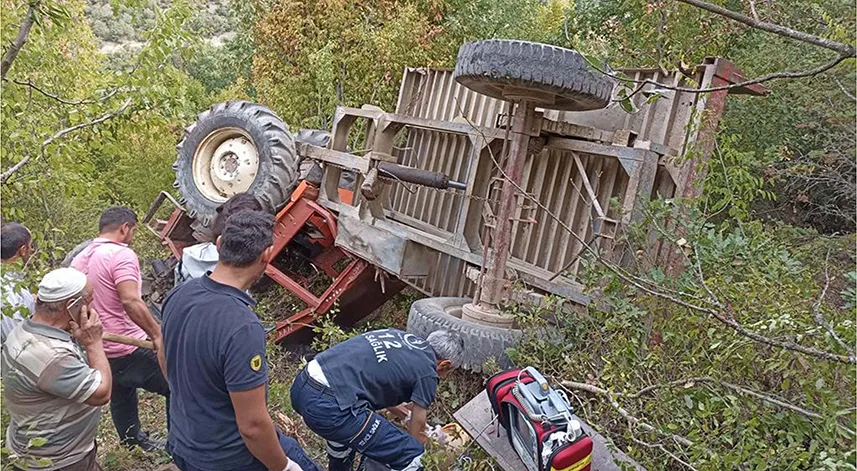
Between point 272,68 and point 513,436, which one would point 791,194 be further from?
point 272,68

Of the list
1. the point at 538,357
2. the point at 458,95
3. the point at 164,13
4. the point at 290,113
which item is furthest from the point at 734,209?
the point at 290,113

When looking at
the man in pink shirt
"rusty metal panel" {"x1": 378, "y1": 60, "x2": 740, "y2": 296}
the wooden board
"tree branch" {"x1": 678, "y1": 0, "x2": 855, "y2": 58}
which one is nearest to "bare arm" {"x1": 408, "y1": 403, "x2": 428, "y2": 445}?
the wooden board

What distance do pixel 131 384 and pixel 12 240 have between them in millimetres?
1114

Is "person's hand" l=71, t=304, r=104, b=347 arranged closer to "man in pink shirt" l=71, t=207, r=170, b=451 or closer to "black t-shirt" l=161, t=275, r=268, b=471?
"black t-shirt" l=161, t=275, r=268, b=471

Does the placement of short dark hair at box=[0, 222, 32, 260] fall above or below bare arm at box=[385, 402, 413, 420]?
above

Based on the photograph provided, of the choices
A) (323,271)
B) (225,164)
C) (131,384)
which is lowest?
(131,384)

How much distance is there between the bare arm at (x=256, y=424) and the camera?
2213 millimetres

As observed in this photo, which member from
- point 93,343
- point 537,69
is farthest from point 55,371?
point 537,69

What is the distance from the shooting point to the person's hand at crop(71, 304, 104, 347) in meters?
2.64

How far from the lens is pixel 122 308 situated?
3699mm

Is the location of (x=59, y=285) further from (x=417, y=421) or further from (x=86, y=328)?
(x=417, y=421)

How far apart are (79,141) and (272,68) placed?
24.4 ft

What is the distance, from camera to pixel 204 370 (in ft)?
7.45

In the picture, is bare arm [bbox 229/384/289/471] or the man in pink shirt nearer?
bare arm [bbox 229/384/289/471]
